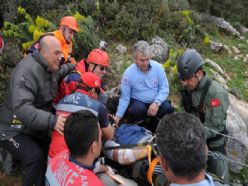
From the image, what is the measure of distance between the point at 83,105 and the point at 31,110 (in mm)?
589

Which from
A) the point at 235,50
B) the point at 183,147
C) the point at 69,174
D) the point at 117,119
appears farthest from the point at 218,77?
the point at 183,147

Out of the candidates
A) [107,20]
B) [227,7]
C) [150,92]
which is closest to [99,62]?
[150,92]

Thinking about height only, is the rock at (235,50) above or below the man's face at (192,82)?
below

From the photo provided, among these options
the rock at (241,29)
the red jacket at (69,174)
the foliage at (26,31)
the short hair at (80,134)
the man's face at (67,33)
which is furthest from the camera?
the rock at (241,29)

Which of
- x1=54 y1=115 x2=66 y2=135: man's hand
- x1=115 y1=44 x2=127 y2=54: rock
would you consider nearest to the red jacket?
x1=54 y1=115 x2=66 y2=135: man's hand

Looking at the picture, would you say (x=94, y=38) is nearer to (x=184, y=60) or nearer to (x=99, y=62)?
(x=99, y=62)

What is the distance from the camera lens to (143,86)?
5.59m

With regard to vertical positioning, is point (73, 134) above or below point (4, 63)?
above

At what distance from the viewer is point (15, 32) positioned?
24.1 ft

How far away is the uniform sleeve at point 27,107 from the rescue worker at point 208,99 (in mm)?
1787

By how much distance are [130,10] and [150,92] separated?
16.2ft

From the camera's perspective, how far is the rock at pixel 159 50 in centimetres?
842

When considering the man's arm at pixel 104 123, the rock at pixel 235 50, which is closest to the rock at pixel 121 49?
the man's arm at pixel 104 123

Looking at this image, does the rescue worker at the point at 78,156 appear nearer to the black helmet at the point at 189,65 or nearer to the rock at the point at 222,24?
the black helmet at the point at 189,65
